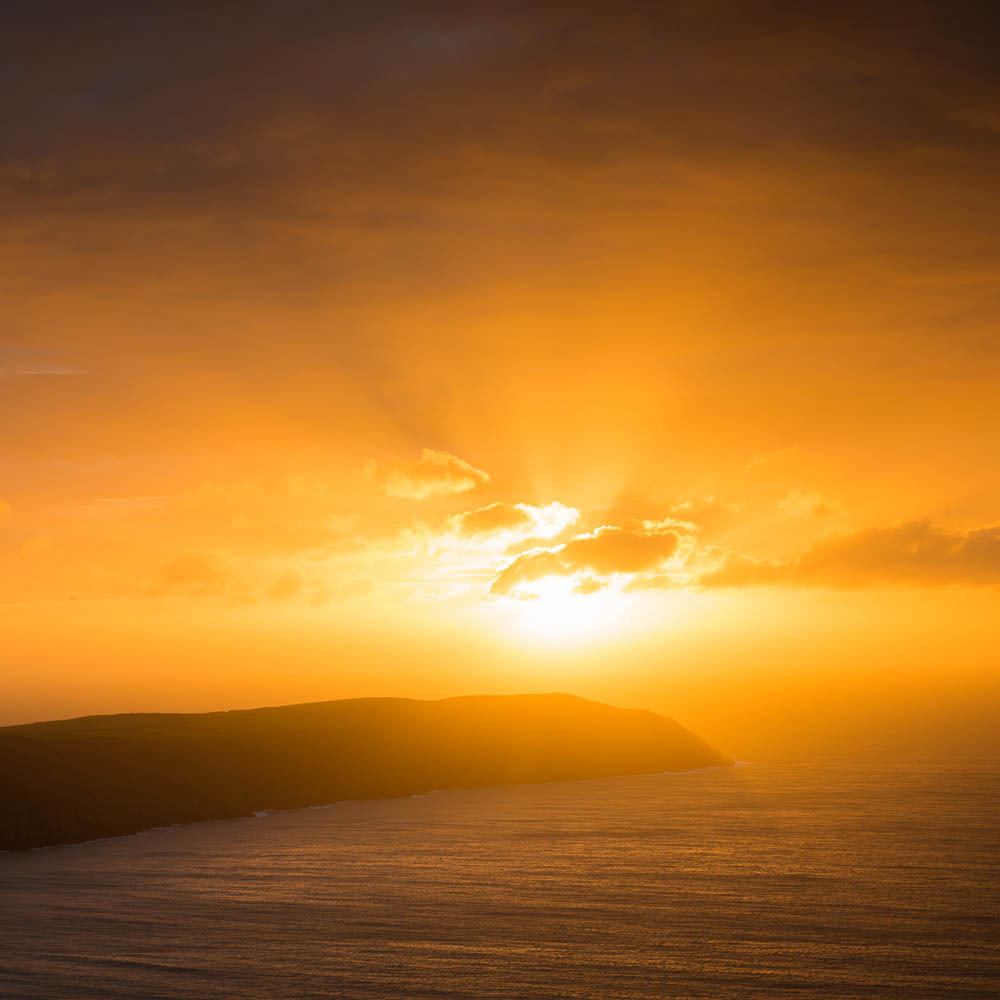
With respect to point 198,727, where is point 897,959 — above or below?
below

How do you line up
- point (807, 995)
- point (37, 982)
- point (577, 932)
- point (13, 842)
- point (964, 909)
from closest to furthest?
point (807, 995), point (37, 982), point (577, 932), point (964, 909), point (13, 842)

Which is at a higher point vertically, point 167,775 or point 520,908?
point 167,775

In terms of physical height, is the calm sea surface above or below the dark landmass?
below

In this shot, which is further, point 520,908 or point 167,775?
point 167,775

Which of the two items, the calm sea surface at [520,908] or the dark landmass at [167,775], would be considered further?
the dark landmass at [167,775]

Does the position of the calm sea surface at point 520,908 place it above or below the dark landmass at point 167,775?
below

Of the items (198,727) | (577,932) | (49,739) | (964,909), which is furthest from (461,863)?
(198,727)

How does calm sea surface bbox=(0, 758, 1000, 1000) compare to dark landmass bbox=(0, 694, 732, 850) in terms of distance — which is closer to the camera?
calm sea surface bbox=(0, 758, 1000, 1000)

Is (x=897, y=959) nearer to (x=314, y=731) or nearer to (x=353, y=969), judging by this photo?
(x=353, y=969)
